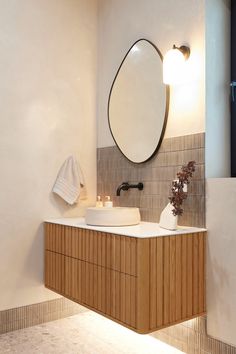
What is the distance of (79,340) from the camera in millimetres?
2053

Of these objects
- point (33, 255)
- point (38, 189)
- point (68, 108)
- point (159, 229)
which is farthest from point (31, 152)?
point (159, 229)

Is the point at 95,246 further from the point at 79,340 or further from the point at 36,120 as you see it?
the point at 36,120

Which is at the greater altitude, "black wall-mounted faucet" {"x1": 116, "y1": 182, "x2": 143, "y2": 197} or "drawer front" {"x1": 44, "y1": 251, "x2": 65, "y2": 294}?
"black wall-mounted faucet" {"x1": 116, "y1": 182, "x2": 143, "y2": 197}

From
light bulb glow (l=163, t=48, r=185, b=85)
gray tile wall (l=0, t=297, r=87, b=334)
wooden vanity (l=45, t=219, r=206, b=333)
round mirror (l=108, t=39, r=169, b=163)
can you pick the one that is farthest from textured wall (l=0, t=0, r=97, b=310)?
light bulb glow (l=163, t=48, r=185, b=85)

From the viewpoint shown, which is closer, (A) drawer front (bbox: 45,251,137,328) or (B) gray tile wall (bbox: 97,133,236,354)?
(A) drawer front (bbox: 45,251,137,328)

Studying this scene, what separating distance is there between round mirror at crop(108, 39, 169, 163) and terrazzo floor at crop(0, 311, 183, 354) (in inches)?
44.5

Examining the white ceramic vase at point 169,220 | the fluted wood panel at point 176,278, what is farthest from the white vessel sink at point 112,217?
the fluted wood panel at point 176,278

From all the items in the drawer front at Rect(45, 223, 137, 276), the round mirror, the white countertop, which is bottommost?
the drawer front at Rect(45, 223, 137, 276)

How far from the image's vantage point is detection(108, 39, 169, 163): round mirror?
6.95 feet

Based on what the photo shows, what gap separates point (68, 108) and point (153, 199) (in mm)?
955

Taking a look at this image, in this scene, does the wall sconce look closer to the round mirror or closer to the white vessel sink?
the round mirror

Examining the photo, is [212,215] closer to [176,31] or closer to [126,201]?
[126,201]

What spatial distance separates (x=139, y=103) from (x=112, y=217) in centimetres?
83

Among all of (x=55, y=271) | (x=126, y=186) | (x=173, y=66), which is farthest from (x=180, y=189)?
(x=55, y=271)
